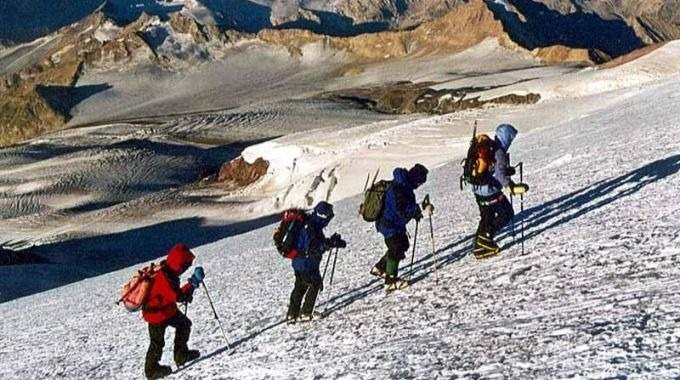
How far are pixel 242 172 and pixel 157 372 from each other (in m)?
51.0

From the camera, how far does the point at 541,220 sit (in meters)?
13.7

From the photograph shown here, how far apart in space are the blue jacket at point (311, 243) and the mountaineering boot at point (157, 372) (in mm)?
2047

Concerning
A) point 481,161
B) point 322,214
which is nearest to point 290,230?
point 322,214

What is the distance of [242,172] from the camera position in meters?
61.6

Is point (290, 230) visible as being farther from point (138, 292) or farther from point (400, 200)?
point (138, 292)

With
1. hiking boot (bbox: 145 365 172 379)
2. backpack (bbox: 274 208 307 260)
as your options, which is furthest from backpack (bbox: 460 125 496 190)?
hiking boot (bbox: 145 365 172 379)

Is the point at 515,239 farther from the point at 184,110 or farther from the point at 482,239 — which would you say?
the point at 184,110

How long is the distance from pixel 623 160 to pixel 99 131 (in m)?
115

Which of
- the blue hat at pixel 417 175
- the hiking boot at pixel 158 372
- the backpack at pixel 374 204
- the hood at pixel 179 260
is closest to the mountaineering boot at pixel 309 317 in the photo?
the backpack at pixel 374 204

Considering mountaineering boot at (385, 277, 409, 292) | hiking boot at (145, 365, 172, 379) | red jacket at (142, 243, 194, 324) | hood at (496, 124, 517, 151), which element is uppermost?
hood at (496, 124, 517, 151)

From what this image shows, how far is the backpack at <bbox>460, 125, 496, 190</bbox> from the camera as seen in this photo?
1100cm

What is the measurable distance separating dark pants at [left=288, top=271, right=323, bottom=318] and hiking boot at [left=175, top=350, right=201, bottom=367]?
4.24 feet

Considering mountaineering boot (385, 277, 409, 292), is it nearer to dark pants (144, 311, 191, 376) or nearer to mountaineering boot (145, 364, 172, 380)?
dark pants (144, 311, 191, 376)

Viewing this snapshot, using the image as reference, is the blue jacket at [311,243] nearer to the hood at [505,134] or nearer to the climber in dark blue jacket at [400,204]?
the climber in dark blue jacket at [400,204]
